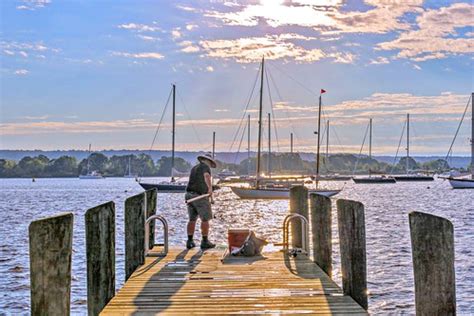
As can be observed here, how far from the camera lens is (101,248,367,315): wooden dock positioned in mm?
7414

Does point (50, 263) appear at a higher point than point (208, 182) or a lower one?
lower

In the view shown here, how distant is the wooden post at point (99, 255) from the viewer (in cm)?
809

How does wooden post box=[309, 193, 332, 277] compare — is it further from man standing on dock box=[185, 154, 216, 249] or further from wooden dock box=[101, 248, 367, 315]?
man standing on dock box=[185, 154, 216, 249]

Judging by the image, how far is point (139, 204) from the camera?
10727 mm

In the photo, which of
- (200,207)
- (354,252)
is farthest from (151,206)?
(354,252)

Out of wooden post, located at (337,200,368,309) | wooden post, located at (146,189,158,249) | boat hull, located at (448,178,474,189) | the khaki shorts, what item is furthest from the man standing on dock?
boat hull, located at (448,178,474,189)

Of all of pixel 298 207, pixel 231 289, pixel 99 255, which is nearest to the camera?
pixel 99 255

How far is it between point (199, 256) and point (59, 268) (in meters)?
5.75

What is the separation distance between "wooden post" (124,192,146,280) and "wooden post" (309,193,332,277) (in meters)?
3.00

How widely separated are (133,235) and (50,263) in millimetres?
4267

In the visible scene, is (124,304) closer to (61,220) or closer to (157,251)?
(61,220)

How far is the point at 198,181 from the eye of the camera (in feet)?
41.9

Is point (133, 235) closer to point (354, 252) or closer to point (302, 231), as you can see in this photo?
point (302, 231)

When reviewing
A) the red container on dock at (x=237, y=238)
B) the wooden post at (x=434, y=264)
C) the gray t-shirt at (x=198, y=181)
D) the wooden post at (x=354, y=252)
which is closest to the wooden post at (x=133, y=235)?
the red container on dock at (x=237, y=238)
